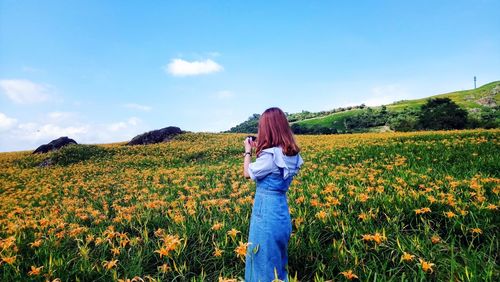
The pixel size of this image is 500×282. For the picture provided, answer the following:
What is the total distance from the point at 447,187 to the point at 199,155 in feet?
45.6

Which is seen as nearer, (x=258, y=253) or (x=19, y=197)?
(x=258, y=253)

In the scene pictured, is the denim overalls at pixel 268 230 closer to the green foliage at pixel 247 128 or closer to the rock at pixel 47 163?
the rock at pixel 47 163

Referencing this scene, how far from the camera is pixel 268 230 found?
276 centimetres

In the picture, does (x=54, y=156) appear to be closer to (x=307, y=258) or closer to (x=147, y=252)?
(x=147, y=252)

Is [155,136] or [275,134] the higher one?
[155,136]

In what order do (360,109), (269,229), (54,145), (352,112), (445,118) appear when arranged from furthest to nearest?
(360,109)
(352,112)
(445,118)
(54,145)
(269,229)

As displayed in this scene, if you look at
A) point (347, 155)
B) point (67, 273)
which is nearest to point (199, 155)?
point (347, 155)

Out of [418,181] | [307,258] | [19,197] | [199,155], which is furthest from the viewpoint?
[199,155]

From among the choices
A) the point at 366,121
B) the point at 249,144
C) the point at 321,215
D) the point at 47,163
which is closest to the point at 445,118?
the point at 366,121

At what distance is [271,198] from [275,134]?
0.62 m

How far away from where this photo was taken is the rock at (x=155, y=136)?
1078 inches

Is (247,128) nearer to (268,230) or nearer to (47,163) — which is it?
(47,163)

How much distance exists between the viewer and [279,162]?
278 centimetres

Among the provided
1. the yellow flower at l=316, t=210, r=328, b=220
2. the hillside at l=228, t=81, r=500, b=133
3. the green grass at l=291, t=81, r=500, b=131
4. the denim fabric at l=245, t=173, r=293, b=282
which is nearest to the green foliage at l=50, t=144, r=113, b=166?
the yellow flower at l=316, t=210, r=328, b=220
